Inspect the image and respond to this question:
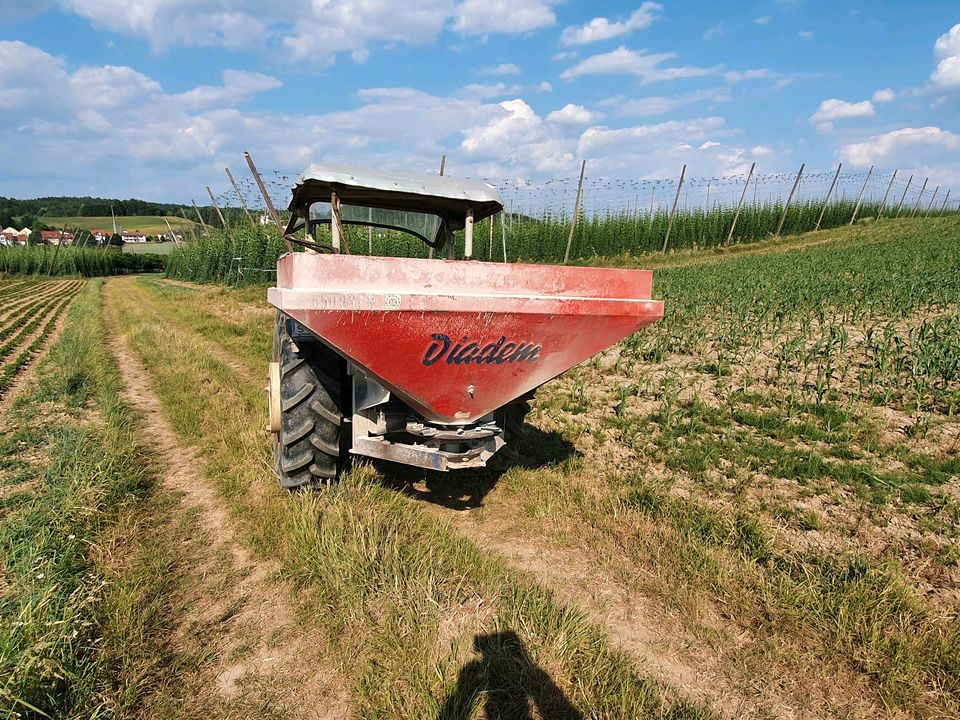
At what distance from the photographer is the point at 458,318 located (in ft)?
8.54

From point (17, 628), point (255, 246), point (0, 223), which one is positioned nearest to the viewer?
point (17, 628)

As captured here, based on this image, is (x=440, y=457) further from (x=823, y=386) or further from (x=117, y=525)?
(x=823, y=386)

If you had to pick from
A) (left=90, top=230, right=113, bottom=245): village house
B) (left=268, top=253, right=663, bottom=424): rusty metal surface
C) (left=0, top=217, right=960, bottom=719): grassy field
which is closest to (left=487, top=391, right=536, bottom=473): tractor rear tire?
(left=0, top=217, right=960, bottom=719): grassy field

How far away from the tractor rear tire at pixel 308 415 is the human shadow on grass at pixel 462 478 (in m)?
0.56

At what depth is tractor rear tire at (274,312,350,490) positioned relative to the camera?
335cm

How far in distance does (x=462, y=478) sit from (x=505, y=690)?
2006 mm

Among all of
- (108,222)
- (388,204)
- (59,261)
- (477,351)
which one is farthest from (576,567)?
(108,222)

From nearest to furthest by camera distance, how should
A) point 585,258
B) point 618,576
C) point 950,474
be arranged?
→ 1. point 618,576
2. point 950,474
3. point 585,258

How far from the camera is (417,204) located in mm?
3670

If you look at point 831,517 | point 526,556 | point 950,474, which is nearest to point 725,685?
point 526,556

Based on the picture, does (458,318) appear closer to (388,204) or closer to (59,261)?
(388,204)

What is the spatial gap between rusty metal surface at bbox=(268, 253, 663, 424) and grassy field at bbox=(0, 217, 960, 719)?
827mm

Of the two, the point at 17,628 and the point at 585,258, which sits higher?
the point at 585,258

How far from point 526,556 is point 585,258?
18589 millimetres
